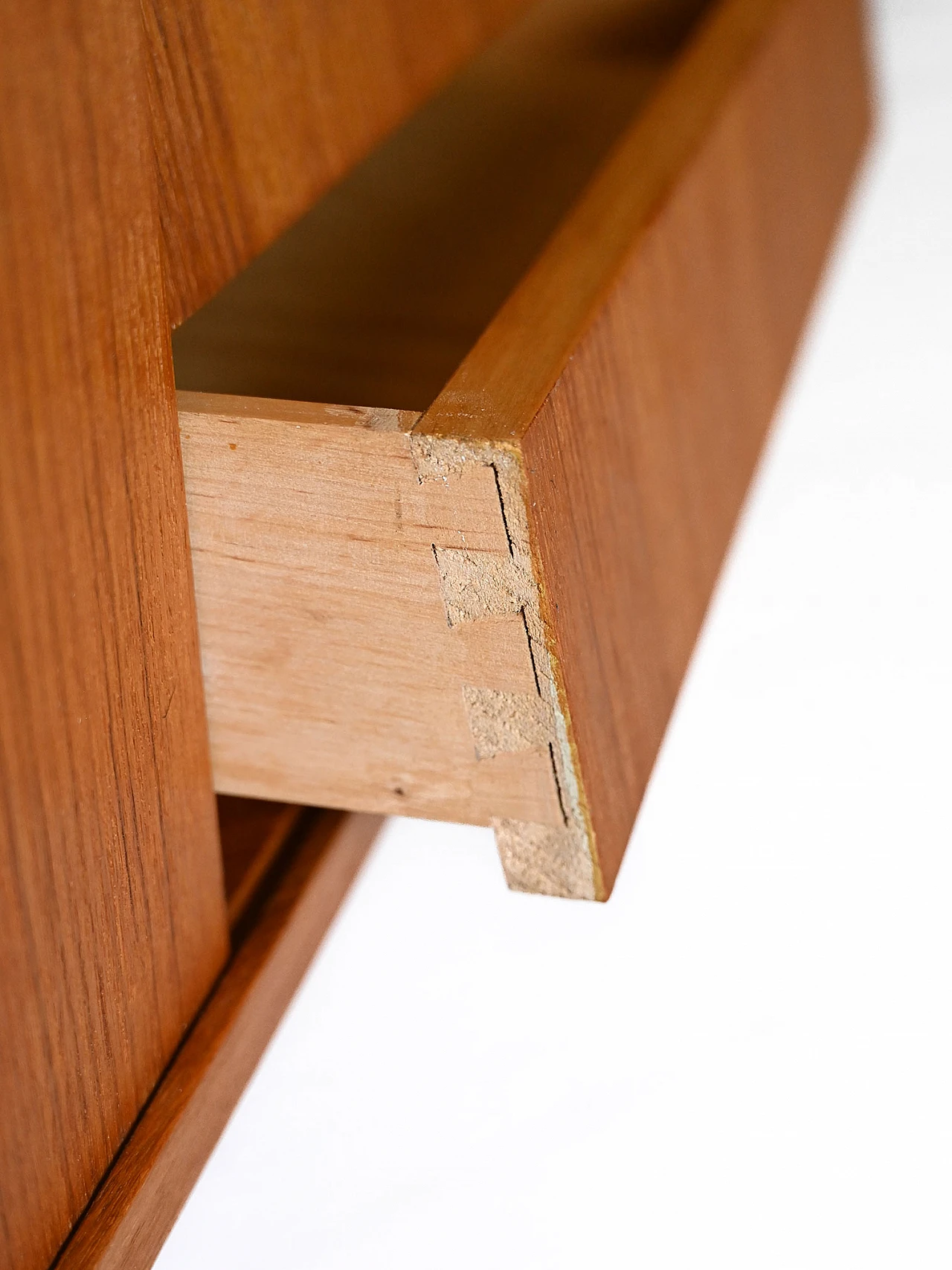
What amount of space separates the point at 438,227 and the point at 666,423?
0.51m

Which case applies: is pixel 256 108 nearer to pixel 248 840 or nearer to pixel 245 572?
pixel 245 572

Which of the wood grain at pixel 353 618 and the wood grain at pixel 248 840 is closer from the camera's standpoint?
the wood grain at pixel 353 618

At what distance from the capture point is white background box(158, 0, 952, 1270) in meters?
0.64

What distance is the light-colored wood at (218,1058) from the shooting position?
603 millimetres

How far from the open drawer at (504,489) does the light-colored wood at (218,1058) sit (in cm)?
10

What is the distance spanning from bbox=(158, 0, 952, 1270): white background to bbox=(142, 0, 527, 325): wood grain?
15.2 inches

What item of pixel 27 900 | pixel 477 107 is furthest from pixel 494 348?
pixel 477 107

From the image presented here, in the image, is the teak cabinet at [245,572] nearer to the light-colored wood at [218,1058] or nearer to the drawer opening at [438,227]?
the light-colored wood at [218,1058]

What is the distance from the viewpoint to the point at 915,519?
1.11 metres

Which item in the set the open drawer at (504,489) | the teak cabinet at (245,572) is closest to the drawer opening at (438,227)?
the open drawer at (504,489)

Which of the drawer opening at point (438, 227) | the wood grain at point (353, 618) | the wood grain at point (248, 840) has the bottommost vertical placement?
the wood grain at point (248, 840)

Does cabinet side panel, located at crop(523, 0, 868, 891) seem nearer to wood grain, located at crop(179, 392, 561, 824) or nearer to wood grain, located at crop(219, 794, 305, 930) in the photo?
wood grain, located at crop(179, 392, 561, 824)

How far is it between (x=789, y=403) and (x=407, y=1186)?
2.77 feet

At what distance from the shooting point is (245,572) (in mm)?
638
